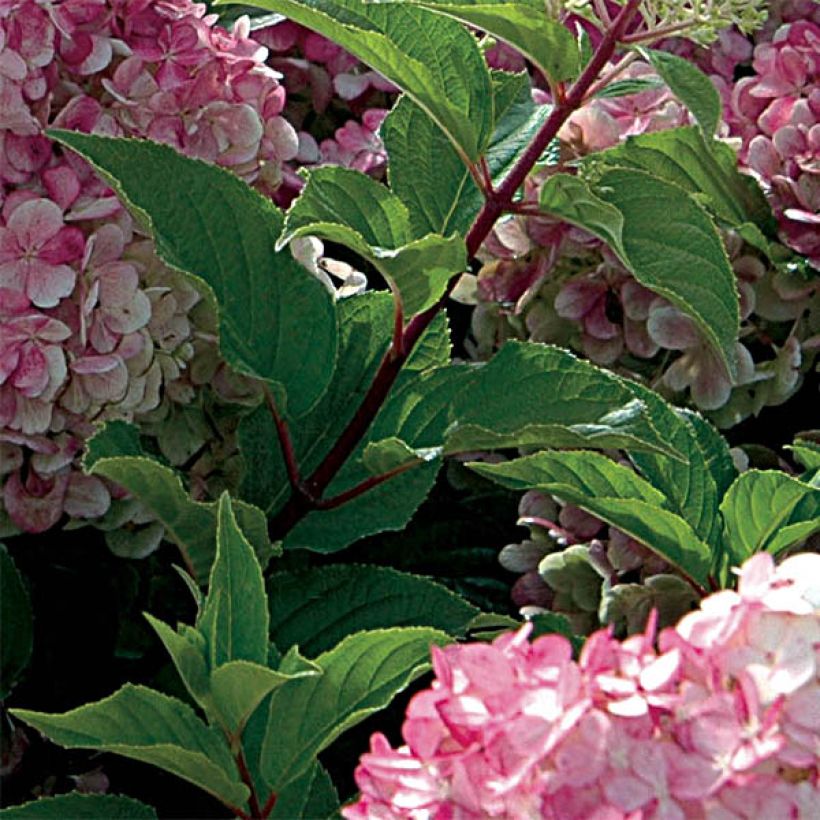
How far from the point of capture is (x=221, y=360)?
1135 millimetres

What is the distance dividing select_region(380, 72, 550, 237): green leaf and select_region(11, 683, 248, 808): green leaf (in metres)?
0.33

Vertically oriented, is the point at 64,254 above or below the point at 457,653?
below

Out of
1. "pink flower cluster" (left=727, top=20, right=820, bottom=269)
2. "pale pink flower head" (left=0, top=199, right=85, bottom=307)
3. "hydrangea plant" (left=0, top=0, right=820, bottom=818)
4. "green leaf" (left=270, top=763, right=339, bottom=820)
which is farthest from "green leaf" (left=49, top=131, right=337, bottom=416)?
"pink flower cluster" (left=727, top=20, right=820, bottom=269)

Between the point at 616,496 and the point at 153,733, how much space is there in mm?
281

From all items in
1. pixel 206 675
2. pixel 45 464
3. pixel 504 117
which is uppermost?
pixel 504 117

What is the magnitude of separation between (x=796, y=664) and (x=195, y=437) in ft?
1.84

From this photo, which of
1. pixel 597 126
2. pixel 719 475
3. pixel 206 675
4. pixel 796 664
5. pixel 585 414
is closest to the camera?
pixel 796 664

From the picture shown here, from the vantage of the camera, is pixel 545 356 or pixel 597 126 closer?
pixel 545 356

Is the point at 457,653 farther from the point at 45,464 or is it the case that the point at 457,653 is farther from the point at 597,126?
the point at 597,126

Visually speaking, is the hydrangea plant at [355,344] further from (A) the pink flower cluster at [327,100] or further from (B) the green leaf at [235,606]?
(A) the pink flower cluster at [327,100]

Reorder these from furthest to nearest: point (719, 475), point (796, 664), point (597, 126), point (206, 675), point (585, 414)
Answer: point (597, 126)
point (719, 475)
point (585, 414)
point (206, 675)
point (796, 664)

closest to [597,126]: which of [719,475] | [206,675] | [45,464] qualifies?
[719,475]

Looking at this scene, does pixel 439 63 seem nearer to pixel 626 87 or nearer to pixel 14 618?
pixel 626 87

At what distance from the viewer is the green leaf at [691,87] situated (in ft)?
3.19
